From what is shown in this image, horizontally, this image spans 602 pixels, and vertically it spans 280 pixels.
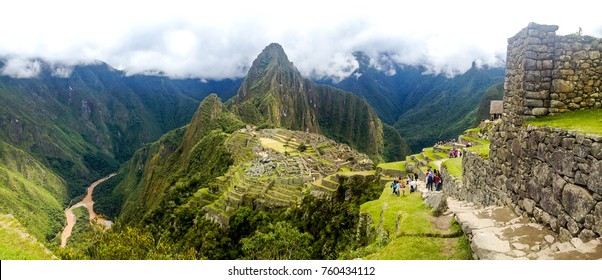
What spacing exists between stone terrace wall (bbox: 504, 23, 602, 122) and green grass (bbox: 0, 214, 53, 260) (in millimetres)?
14657

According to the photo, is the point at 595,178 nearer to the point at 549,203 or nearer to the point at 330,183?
the point at 549,203

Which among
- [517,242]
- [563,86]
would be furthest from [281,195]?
[517,242]

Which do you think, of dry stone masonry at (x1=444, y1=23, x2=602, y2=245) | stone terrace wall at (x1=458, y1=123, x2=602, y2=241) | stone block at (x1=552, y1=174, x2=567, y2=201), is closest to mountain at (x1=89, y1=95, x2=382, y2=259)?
stone terrace wall at (x1=458, y1=123, x2=602, y2=241)

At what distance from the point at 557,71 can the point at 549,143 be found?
245 centimetres

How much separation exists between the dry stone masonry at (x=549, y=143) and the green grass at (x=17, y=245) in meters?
13.7

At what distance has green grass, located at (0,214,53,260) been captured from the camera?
1168 cm

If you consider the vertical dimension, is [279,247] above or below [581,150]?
below

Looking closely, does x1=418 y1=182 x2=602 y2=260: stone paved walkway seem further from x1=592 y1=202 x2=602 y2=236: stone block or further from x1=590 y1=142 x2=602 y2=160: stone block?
x1=590 y1=142 x2=602 y2=160: stone block

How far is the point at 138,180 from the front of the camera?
193750mm

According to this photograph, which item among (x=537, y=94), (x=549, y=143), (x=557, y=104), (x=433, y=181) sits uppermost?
(x=537, y=94)

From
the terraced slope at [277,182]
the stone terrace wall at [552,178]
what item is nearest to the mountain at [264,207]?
the terraced slope at [277,182]

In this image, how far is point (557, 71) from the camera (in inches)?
360

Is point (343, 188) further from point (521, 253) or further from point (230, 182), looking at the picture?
point (521, 253)
